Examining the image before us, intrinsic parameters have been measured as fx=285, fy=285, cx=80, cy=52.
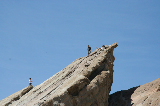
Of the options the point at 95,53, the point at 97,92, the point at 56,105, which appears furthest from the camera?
the point at 95,53

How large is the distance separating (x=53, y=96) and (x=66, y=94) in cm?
196

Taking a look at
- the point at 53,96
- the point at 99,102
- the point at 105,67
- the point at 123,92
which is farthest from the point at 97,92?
the point at 123,92

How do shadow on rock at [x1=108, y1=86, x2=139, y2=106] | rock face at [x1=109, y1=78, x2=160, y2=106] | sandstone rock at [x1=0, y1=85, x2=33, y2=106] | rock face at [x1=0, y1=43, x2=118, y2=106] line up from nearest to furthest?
1. rock face at [x1=0, y1=43, x2=118, y2=106]
2. rock face at [x1=109, y1=78, x2=160, y2=106]
3. sandstone rock at [x1=0, y1=85, x2=33, y2=106]
4. shadow on rock at [x1=108, y1=86, x2=139, y2=106]

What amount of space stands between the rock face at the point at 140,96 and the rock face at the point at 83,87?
4233 millimetres

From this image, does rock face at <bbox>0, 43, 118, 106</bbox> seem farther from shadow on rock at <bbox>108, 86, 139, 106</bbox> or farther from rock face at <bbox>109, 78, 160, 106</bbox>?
rock face at <bbox>109, 78, 160, 106</bbox>

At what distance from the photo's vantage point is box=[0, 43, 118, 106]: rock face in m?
36.0

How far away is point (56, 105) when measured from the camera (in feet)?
113

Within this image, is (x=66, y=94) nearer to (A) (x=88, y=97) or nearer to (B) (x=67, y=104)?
(B) (x=67, y=104)

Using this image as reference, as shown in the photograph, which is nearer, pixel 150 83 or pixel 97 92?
pixel 97 92

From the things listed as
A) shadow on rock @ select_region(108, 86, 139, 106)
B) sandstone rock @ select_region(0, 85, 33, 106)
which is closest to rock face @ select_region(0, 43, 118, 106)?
sandstone rock @ select_region(0, 85, 33, 106)

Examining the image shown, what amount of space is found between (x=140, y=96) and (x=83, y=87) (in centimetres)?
1449

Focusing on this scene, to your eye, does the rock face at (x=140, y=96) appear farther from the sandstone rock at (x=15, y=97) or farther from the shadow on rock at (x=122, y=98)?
the sandstone rock at (x=15, y=97)

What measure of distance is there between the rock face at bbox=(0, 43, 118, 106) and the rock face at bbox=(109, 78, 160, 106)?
13.9 ft

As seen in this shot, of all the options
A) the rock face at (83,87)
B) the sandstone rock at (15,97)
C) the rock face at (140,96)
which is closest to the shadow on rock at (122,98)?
the rock face at (140,96)
